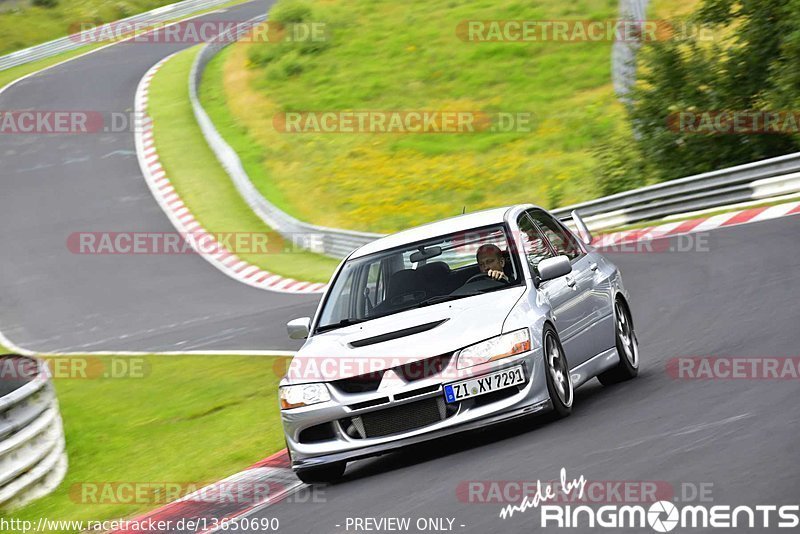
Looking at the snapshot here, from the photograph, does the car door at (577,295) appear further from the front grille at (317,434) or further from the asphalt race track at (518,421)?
the front grille at (317,434)

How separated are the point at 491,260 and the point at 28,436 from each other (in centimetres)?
402

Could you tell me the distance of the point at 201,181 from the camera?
3325 centimetres

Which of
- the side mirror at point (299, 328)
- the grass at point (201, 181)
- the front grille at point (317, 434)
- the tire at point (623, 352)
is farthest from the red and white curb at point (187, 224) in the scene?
the front grille at point (317, 434)

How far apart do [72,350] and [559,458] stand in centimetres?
1492

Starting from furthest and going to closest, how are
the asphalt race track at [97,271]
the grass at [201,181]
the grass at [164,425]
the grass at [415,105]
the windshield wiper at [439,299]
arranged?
1. the grass at [415,105]
2. the grass at [201,181]
3. the asphalt race track at [97,271]
4. the grass at [164,425]
5. the windshield wiper at [439,299]

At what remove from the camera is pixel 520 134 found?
3681 cm

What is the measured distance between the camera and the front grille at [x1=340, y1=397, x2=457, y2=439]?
314 inches

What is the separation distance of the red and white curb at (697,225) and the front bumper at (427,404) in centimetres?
1114

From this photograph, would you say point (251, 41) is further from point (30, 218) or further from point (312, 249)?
point (312, 249)

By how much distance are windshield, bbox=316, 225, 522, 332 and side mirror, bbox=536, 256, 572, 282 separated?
0.24 metres

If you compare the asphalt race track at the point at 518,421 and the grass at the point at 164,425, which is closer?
the asphalt race track at the point at 518,421

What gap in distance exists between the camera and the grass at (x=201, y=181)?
85.7ft

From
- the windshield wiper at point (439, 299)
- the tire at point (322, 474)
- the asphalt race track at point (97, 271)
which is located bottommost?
the asphalt race track at point (97, 271)

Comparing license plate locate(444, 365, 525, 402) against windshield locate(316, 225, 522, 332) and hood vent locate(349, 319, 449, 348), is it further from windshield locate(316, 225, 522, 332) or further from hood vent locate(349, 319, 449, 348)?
windshield locate(316, 225, 522, 332)
